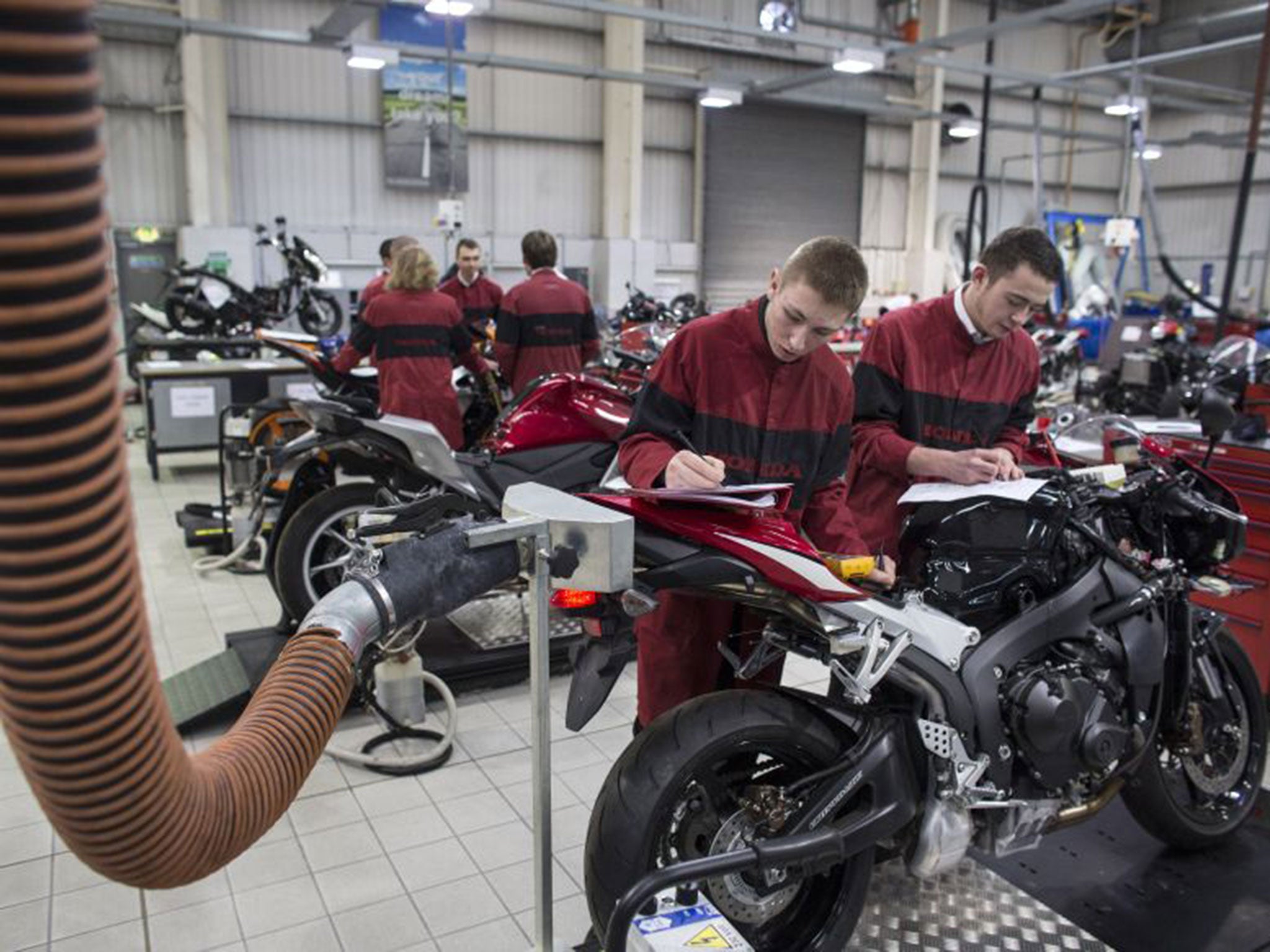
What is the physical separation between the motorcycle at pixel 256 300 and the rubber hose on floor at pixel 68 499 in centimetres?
867

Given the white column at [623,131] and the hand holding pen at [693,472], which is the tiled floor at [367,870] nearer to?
the hand holding pen at [693,472]

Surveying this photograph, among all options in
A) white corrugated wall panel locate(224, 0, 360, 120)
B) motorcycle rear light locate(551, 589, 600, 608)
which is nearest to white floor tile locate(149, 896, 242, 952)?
motorcycle rear light locate(551, 589, 600, 608)

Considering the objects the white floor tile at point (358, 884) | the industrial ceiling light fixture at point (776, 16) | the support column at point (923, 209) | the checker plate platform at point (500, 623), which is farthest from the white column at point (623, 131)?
the white floor tile at point (358, 884)

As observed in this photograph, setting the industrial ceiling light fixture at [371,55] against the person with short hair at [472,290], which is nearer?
the person with short hair at [472,290]

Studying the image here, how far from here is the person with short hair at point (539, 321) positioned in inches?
230

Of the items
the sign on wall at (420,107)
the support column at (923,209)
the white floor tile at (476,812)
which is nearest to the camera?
the white floor tile at (476,812)

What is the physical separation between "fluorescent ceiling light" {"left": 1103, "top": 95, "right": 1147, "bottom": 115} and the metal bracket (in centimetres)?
916

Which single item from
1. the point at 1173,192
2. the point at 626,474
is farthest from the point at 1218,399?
the point at 1173,192

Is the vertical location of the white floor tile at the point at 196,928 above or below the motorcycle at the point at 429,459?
below

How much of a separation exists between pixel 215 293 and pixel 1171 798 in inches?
354

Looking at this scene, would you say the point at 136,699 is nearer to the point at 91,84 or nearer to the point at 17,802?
the point at 91,84

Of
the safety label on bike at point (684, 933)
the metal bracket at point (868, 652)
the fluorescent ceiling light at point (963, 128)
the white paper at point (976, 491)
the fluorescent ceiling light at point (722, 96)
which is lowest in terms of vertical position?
the safety label on bike at point (684, 933)

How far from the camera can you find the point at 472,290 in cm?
711

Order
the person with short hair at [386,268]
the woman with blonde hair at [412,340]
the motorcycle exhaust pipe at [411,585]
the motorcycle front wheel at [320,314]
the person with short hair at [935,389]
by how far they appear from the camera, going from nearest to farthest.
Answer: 1. the motorcycle exhaust pipe at [411,585]
2. the person with short hair at [935,389]
3. the woman with blonde hair at [412,340]
4. the person with short hair at [386,268]
5. the motorcycle front wheel at [320,314]
